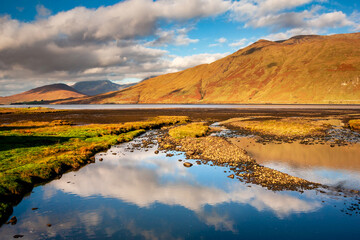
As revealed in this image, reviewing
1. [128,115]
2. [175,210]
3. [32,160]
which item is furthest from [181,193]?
[128,115]

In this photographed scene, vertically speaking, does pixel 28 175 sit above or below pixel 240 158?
above

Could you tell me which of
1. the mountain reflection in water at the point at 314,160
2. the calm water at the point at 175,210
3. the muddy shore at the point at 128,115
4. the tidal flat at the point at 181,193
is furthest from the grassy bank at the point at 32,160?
the muddy shore at the point at 128,115

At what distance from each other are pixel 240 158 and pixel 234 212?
489 inches

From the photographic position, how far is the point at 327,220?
591 inches

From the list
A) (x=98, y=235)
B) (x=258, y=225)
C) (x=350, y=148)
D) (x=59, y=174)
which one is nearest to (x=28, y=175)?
(x=59, y=174)

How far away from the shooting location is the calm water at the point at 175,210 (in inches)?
550

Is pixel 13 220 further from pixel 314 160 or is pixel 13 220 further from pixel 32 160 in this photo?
pixel 314 160

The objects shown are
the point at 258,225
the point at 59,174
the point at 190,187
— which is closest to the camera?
the point at 258,225

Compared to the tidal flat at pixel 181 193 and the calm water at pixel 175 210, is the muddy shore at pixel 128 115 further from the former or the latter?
the calm water at pixel 175 210

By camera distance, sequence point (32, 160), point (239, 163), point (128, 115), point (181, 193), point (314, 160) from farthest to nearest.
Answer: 1. point (128, 115)
2. point (314, 160)
3. point (239, 163)
4. point (32, 160)
5. point (181, 193)

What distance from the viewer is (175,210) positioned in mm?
16859

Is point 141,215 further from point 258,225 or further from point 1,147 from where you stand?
point 1,147

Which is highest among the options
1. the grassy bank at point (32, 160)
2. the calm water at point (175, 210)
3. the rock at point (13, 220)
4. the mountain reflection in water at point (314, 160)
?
the grassy bank at point (32, 160)

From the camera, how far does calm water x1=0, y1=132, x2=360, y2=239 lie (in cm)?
1397
